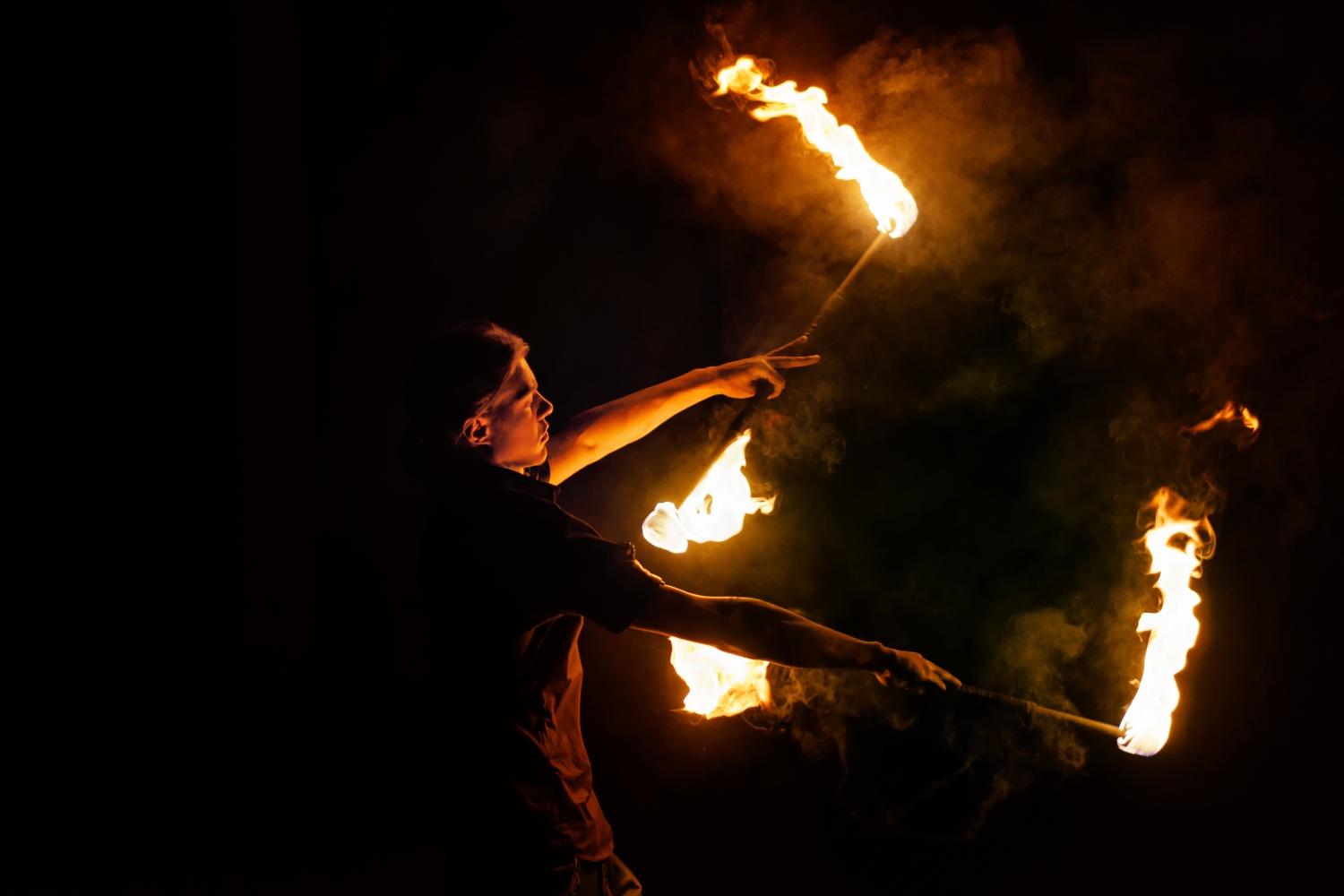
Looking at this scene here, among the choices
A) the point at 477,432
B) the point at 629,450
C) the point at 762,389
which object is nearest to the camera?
the point at 477,432

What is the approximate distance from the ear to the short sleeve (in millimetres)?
Answer: 511

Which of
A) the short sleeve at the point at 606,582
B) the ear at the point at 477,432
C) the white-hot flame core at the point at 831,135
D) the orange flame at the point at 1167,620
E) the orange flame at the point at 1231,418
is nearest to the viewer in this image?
the short sleeve at the point at 606,582

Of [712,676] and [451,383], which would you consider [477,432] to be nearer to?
[451,383]

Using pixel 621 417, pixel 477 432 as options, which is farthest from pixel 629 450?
pixel 477 432

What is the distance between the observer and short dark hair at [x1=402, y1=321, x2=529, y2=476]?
1.88 m

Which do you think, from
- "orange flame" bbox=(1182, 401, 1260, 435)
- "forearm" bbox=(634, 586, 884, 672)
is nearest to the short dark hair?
"forearm" bbox=(634, 586, 884, 672)

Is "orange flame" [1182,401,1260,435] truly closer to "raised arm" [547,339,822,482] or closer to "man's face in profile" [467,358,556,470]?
"raised arm" [547,339,822,482]

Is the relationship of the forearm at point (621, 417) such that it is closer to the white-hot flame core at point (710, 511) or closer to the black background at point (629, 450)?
the white-hot flame core at point (710, 511)

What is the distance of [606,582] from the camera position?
4.97 feet

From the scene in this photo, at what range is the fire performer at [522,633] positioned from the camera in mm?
1525

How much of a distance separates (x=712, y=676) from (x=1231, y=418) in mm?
2120

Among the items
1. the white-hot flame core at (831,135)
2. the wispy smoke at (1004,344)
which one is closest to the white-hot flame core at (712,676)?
the wispy smoke at (1004,344)

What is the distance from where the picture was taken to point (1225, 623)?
2.38 metres

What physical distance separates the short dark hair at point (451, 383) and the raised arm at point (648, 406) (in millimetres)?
594
